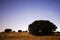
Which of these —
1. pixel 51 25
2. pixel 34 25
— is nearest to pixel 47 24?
pixel 51 25

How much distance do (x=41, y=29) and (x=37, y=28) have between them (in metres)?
0.99

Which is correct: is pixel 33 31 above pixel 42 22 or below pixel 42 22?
below

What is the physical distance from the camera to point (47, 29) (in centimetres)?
3388

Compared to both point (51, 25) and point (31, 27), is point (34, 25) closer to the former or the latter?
point (31, 27)

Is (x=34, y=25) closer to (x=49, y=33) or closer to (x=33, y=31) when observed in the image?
(x=33, y=31)

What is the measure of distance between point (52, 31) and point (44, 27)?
3.01 metres

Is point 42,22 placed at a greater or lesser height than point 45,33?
greater

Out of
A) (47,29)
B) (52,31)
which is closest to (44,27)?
(47,29)

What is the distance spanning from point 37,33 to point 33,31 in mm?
1052

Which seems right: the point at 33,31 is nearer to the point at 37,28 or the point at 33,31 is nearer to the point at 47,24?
the point at 37,28

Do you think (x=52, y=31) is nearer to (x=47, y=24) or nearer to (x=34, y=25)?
(x=47, y=24)

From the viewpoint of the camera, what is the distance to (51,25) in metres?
34.6

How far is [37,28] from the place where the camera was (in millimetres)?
33906

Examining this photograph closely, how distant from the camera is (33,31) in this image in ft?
111
